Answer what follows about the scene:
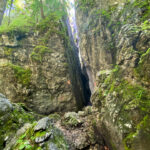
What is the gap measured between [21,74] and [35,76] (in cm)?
118

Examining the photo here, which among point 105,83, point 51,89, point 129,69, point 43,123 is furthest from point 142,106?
point 51,89

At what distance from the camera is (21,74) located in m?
8.97

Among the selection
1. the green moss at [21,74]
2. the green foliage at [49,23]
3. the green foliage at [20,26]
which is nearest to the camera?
the green moss at [21,74]

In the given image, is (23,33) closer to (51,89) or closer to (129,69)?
(51,89)

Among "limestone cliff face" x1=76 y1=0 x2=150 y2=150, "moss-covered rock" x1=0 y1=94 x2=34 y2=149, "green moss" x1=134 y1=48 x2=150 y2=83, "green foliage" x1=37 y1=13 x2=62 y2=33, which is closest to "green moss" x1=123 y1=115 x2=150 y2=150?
"limestone cliff face" x1=76 y1=0 x2=150 y2=150

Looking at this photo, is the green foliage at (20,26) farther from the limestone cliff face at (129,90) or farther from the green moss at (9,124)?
the green moss at (9,124)

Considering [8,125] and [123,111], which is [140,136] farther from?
[8,125]

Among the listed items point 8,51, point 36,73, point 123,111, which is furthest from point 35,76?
→ point 123,111

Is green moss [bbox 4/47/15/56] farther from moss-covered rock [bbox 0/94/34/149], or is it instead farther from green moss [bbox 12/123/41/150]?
green moss [bbox 12/123/41/150]

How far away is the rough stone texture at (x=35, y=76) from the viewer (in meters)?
8.49

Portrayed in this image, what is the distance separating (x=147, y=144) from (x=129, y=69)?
2455 millimetres

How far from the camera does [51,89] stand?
927 centimetres

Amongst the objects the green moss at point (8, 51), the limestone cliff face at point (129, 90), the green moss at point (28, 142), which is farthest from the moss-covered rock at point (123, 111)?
the green moss at point (8, 51)

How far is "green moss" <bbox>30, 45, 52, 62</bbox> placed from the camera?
9.63 meters
